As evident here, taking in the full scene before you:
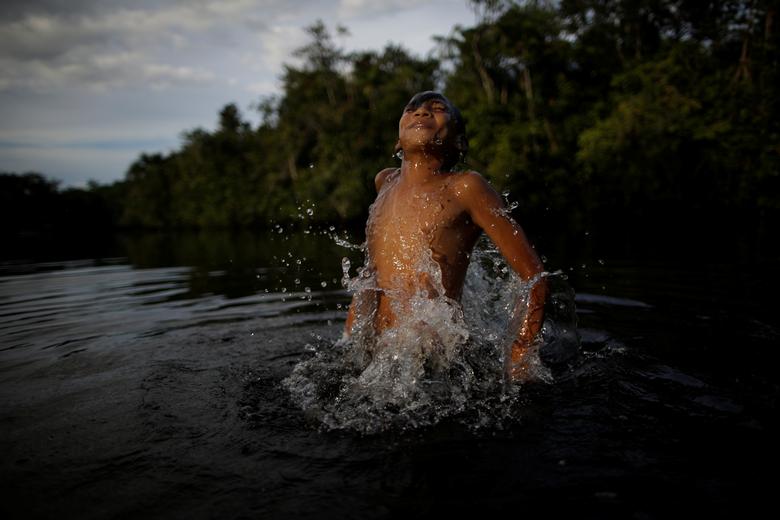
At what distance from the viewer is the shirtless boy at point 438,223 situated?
2383 mm

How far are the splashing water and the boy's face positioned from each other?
2.10ft

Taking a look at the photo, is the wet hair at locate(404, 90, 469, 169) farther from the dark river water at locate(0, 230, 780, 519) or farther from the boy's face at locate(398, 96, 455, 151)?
the dark river water at locate(0, 230, 780, 519)

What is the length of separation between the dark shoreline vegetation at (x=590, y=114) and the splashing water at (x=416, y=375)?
1080 centimetres

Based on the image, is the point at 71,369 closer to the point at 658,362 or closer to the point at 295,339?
the point at 295,339

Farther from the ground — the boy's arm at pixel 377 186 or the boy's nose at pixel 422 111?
the boy's nose at pixel 422 111

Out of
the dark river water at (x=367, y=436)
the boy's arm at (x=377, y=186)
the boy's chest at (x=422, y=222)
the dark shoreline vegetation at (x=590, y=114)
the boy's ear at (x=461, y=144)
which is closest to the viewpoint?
the dark river water at (x=367, y=436)

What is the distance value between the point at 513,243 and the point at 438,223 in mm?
400

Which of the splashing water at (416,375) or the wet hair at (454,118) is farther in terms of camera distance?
the wet hair at (454,118)

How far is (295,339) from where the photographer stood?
4195 millimetres

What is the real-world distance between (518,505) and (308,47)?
42962mm

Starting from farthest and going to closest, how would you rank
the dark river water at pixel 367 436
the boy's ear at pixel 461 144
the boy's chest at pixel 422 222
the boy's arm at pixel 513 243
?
the boy's ear at pixel 461 144
the boy's chest at pixel 422 222
the boy's arm at pixel 513 243
the dark river water at pixel 367 436

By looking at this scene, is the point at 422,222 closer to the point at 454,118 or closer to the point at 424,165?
the point at 424,165

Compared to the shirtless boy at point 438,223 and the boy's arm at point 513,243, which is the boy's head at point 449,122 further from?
the boy's arm at point 513,243

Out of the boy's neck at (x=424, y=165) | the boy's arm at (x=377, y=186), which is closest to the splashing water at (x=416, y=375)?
the boy's arm at (x=377, y=186)
